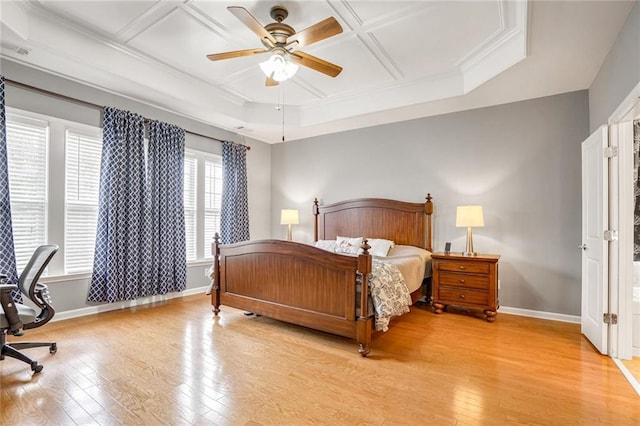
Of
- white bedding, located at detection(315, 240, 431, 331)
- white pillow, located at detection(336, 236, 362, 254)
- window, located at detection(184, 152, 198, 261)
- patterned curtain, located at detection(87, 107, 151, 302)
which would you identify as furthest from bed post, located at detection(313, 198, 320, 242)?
patterned curtain, located at detection(87, 107, 151, 302)

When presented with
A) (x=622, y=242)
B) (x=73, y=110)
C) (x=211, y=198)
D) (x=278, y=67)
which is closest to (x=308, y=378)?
(x=278, y=67)

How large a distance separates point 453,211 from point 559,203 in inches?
46.3

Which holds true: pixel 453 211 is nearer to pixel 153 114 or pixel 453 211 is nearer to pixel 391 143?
pixel 391 143

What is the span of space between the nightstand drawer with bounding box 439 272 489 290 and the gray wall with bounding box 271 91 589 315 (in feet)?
1.88

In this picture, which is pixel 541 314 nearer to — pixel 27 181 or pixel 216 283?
pixel 216 283

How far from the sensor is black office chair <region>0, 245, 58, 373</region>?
7.42 ft

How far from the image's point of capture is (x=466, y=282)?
3850 mm

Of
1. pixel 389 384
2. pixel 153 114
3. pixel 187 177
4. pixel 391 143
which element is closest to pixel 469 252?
pixel 391 143

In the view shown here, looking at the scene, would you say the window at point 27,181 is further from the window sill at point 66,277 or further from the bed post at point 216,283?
the bed post at point 216,283

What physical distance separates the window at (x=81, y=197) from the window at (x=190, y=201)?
3.95ft

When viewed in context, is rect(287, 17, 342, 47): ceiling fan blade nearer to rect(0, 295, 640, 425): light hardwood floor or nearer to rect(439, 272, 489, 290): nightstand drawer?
rect(0, 295, 640, 425): light hardwood floor

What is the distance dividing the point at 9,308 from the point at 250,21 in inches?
104

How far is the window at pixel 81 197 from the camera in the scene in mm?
3693

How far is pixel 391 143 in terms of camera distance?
4.98 meters
